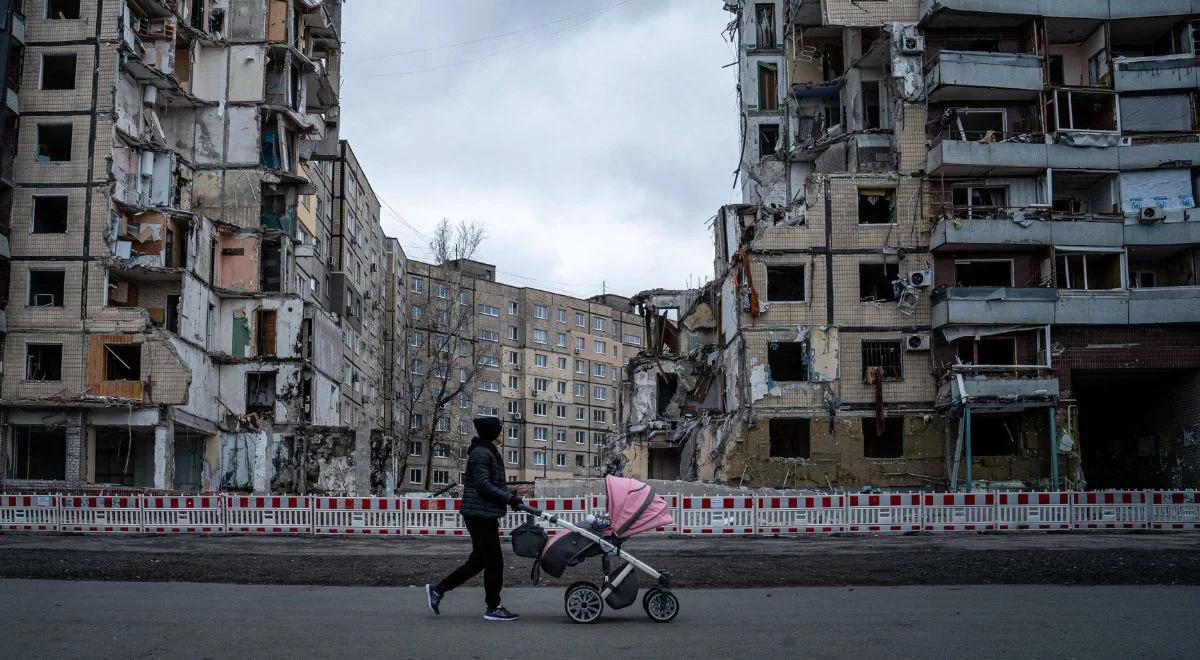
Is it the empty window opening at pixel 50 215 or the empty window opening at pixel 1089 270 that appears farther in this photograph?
the empty window opening at pixel 50 215

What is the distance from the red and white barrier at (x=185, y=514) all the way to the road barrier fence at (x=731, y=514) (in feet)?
0.08

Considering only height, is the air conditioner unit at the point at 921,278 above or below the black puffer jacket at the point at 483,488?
above

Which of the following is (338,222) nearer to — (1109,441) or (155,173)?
(155,173)

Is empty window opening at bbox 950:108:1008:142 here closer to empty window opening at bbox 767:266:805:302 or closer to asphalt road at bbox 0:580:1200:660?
empty window opening at bbox 767:266:805:302

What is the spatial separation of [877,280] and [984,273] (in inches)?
157

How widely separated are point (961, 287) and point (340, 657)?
35822mm


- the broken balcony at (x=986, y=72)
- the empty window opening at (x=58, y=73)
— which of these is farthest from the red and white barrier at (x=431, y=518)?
the empty window opening at (x=58, y=73)

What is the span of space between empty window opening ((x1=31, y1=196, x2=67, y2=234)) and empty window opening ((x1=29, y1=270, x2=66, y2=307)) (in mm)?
1532

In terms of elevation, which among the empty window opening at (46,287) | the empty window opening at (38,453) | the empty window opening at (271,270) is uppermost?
the empty window opening at (271,270)

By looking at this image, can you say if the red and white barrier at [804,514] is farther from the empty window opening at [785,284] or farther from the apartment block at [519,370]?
the apartment block at [519,370]

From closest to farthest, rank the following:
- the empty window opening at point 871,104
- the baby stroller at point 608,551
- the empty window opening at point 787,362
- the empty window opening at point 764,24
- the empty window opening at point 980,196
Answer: the baby stroller at point 608,551, the empty window opening at point 787,362, the empty window opening at point 980,196, the empty window opening at point 871,104, the empty window opening at point 764,24

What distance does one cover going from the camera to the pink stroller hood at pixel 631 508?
409 inches

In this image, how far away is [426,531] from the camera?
2788 centimetres

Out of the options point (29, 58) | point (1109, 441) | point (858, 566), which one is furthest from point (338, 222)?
point (858, 566)
